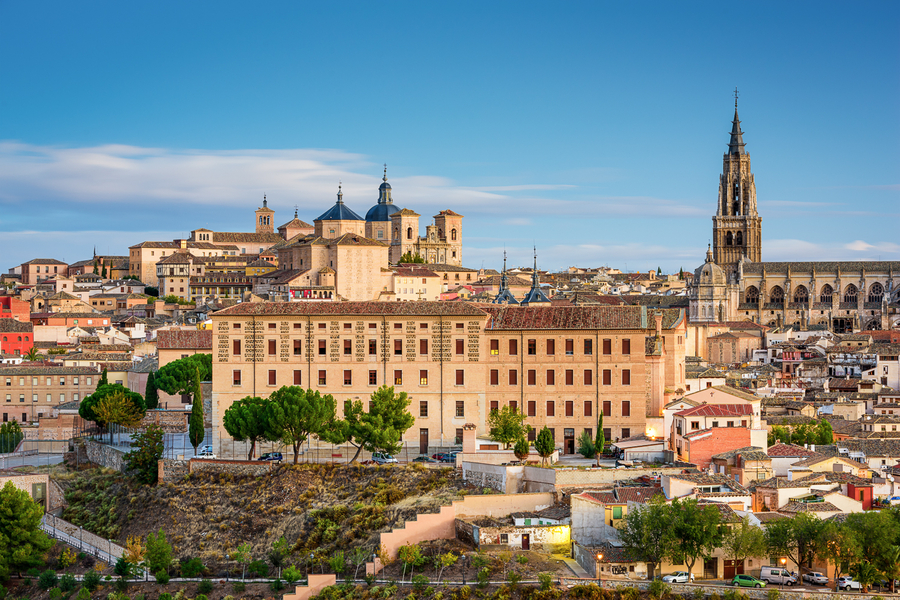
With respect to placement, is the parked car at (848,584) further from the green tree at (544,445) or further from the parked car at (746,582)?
the green tree at (544,445)

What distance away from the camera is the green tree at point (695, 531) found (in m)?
42.0

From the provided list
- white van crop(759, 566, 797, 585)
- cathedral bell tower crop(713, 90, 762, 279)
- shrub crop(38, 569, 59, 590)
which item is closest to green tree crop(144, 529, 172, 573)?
shrub crop(38, 569, 59, 590)

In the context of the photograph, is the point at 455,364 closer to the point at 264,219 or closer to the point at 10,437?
the point at 10,437

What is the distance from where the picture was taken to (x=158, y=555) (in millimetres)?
49094

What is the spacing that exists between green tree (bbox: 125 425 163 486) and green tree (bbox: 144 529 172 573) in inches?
262

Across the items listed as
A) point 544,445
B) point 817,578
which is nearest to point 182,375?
point 544,445

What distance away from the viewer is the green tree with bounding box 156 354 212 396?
69.9 m

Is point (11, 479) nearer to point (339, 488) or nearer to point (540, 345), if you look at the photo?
point (339, 488)

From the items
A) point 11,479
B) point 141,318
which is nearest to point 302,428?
point 11,479

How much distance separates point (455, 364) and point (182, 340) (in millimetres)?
24930

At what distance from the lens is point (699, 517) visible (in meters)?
42.2

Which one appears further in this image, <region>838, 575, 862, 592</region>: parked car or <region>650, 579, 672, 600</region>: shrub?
<region>650, 579, 672, 600</region>: shrub

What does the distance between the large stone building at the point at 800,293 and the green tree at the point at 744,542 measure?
109877 millimetres

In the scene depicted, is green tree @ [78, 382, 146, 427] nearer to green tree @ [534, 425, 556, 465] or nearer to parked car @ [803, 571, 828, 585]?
green tree @ [534, 425, 556, 465]
